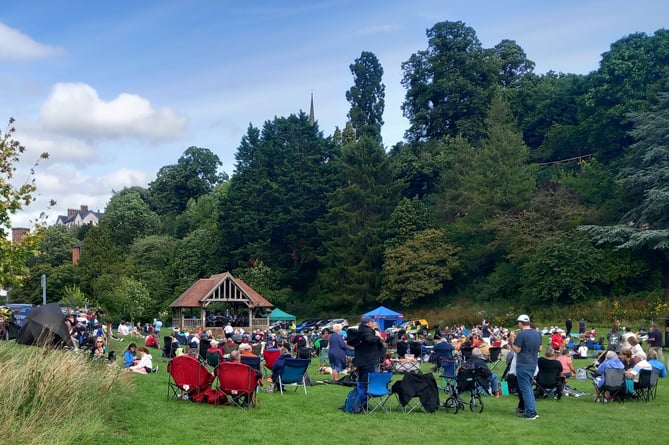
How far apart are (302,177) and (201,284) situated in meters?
17.2

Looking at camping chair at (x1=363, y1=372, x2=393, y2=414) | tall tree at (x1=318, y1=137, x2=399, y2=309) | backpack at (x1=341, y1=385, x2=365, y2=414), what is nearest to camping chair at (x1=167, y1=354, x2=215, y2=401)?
backpack at (x1=341, y1=385, x2=365, y2=414)

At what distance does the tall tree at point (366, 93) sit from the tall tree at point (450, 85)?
10.3 metres

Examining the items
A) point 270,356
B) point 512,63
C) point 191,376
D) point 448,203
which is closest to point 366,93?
point 512,63

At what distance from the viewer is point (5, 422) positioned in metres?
8.13

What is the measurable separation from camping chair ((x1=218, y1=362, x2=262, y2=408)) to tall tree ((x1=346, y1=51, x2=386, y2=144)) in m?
63.4

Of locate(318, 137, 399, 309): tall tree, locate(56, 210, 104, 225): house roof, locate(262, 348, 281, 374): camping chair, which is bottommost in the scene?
locate(262, 348, 281, 374): camping chair

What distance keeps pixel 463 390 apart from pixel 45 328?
832 centimetres

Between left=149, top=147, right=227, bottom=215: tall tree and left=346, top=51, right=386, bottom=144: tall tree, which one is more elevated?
left=346, top=51, right=386, bottom=144: tall tree

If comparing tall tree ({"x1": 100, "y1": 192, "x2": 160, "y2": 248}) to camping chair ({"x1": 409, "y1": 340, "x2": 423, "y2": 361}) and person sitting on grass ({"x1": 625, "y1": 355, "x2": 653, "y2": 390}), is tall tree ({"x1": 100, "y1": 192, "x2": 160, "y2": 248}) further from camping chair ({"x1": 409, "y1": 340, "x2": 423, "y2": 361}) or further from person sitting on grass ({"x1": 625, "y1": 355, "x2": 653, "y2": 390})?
person sitting on grass ({"x1": 625, "y1": 355, "x2": 653, "y2": 390})

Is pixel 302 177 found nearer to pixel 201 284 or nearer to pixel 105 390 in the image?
pixel 201 284

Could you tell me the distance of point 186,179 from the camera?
89.9 meters

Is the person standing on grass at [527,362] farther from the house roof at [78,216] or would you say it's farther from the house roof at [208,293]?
the house roof at [78,216]

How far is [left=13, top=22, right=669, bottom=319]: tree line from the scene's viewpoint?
1626 inches

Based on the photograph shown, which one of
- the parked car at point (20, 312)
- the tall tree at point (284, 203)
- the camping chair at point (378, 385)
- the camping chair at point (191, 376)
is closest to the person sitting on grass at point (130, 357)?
the camping chair at point (191, 376)
